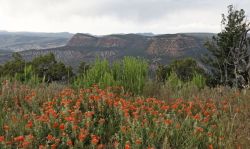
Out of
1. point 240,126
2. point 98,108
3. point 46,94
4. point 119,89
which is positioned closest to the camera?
point 240,126

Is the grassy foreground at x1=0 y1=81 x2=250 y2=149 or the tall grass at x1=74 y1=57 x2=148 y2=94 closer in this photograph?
the grassy foreground at x1=0 y1=81 x2=250 y2=149

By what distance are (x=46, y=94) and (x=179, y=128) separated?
11.0 ft

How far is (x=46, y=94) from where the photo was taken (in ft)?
24.2

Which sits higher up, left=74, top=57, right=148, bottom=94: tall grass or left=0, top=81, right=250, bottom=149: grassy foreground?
left=74, top=57, right=148, bottom=94: tall grass

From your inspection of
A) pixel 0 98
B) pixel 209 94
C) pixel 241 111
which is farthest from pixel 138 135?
pixel 209 94

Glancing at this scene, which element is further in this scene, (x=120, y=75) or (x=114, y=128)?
(x=120, y=75)

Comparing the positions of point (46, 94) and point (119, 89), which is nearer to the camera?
Answer: point (46, 94)

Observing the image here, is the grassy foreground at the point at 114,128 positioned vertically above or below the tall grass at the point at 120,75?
below

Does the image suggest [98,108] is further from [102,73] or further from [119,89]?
[102,73]

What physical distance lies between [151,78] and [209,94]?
1970mm

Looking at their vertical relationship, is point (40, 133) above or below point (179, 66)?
above

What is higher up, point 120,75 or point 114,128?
point 120,75

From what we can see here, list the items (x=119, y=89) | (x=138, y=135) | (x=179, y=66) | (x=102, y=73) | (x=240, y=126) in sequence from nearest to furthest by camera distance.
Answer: (x=138, y=135) < (x=240, y=126) < (x=119, y=89) < (x=102, y=73) < (x=179, y=66)

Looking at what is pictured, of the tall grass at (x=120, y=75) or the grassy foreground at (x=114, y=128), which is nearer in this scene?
the grassy foreground at (x=114, y=128)
